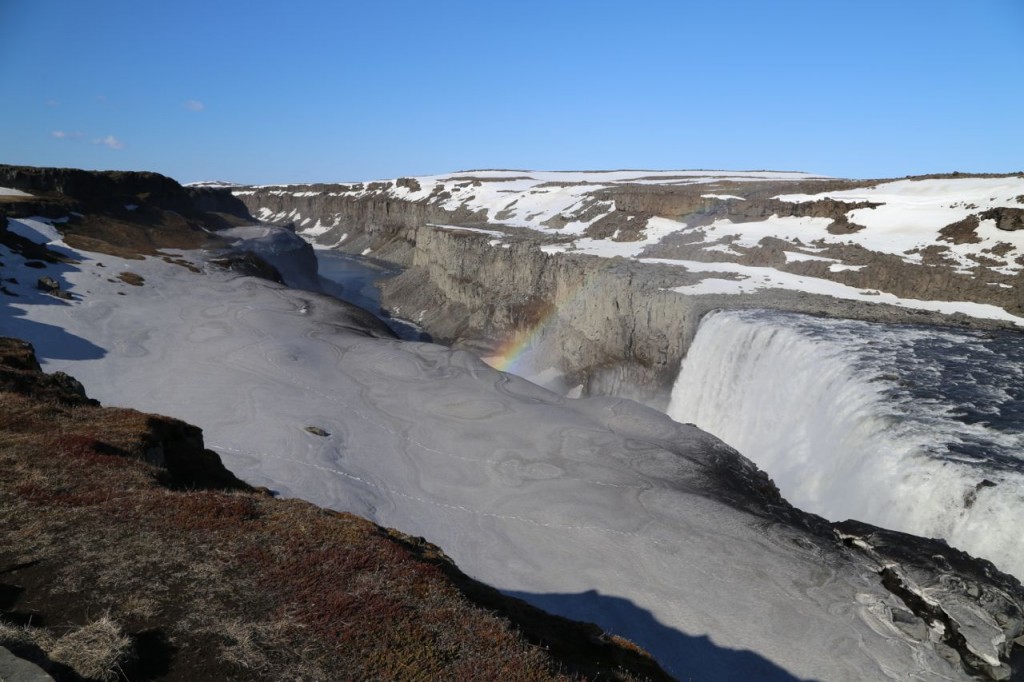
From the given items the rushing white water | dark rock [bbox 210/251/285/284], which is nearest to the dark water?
dark rock [bbox 210/251/285/284]

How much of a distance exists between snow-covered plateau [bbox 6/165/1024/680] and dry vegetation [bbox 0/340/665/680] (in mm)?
5884

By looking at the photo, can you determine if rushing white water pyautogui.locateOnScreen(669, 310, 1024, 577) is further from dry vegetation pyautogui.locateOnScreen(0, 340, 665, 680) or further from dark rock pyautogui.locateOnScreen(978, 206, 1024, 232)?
dry vegetation pyautogui.locateOnScreen(0, 340, 665, 680)

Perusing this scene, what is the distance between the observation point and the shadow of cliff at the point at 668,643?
12.4 metres

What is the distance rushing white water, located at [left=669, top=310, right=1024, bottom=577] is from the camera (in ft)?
47.4

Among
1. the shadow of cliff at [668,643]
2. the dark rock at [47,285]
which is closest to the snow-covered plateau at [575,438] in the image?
the shadow of cliff at [668,643]

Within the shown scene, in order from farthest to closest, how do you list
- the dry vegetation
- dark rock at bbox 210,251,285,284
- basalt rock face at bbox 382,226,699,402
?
dark rock at bbox 210,251,285,284 < basalt rock face at bbox 382,226,699,402 < the dry vegetation

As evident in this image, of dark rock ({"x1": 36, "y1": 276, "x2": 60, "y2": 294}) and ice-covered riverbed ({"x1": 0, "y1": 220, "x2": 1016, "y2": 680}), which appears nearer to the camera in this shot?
ice-covered riverbed ({"x1": 0, "y1": 220, "x2": 1016, "y2": 680})

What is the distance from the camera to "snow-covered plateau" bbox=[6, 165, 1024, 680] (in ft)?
43.8

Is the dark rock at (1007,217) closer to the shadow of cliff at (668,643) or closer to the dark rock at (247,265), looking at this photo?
the shadow of cliff at (668,643)

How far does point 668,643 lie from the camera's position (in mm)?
13195

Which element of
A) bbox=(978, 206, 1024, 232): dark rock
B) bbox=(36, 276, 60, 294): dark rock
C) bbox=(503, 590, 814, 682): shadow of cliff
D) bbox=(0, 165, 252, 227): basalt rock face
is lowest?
bbox=(503, 590, 814, 682): shadow of cliff

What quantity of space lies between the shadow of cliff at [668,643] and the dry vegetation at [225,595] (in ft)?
12.8

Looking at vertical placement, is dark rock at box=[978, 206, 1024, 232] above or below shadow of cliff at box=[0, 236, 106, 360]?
above

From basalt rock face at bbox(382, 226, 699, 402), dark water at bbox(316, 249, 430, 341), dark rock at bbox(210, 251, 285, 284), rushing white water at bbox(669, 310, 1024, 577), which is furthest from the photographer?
dark water at bbox(316, 249, 430, 341)
